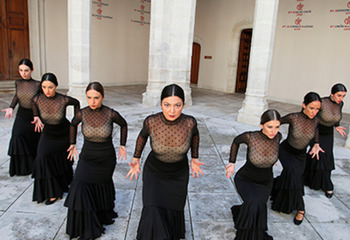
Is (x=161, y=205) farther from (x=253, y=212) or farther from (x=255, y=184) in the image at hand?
(x=255, y=184)

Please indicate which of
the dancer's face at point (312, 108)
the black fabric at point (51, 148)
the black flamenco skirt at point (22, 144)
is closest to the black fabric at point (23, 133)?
the black flamenco skirt at point (22, 144)

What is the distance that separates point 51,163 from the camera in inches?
144

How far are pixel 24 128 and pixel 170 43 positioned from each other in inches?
243

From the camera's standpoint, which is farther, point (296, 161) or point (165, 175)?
point (296, 161)

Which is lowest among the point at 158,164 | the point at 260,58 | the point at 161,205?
the point at 161,205

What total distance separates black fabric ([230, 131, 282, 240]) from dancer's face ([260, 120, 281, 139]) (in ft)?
0.29

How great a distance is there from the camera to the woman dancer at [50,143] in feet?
11.8

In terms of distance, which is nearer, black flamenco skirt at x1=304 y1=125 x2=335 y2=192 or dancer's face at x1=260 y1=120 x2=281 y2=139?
dancer's face at x1=260 y1=120 x2=281 y2=139

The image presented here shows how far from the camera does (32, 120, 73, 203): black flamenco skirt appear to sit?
360 centimetres

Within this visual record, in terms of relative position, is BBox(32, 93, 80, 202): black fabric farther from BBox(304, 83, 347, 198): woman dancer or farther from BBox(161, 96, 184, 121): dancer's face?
BBox(304, 83, 347, 198): woman dancer

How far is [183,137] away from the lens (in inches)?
110

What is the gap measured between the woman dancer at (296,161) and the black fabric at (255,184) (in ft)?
2.03

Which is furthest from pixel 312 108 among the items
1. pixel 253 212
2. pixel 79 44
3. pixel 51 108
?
pixel 79 44

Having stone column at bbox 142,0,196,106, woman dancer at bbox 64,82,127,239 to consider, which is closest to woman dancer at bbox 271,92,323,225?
woman dancer at bbox 64,82,127,239
